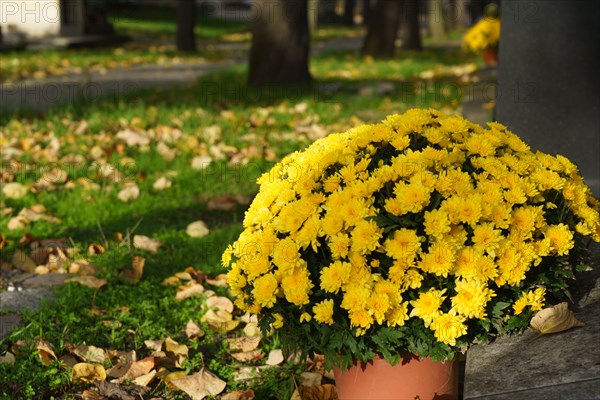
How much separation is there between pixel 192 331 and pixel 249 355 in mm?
352

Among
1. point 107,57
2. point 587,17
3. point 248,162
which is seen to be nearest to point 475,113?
point 248,162

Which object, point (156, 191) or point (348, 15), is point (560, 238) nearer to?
point (156, 191)

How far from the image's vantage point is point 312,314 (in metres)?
2.91

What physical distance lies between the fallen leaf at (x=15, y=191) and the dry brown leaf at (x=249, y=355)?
2.82 metres

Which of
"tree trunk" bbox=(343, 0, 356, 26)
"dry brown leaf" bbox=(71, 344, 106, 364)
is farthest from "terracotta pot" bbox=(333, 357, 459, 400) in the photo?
"tree trunk" bbox=(343, 0, 356, 26)

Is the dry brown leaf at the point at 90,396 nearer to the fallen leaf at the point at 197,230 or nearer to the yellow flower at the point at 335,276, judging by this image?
the yellow flower at the point at 335,276

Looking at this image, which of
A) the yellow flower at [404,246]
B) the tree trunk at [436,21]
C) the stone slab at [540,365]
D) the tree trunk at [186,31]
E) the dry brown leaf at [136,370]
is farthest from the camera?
the tree trunk at [436,21]

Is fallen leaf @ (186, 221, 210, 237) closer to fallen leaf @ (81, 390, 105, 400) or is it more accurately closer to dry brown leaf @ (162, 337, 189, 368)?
dry brown leaf @ (162, 337, 189, 368)

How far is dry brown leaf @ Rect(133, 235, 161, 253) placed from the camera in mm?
5075

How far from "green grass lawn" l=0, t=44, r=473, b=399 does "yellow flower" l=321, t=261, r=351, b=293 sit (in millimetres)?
793

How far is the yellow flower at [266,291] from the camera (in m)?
2.89

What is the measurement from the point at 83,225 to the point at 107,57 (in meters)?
13.2

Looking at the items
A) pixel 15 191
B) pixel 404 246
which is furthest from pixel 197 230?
pixel 404 246

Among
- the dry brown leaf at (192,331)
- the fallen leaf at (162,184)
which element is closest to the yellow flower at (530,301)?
the dry brown leaf at (192,331)
